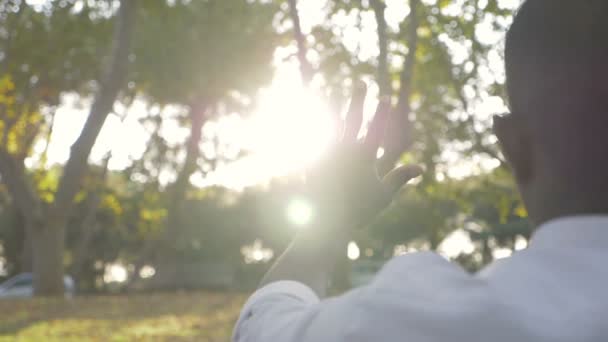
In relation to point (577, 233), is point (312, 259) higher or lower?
lower

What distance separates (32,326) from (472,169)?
1076 cm

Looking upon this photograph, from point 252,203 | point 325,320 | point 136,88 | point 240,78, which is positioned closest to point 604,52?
point 325,320

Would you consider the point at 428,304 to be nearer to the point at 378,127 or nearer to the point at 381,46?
the point at 378,127

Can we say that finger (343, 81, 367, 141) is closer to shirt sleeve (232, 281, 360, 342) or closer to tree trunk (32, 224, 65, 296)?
shirt sleeve (232, 281, 360, 342)

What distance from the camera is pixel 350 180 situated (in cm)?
137

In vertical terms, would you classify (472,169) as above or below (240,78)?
below

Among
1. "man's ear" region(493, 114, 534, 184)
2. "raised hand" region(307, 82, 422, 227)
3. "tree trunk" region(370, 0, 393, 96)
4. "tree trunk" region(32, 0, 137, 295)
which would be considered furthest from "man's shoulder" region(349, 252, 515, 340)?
"tree trunk" region(32, 0, 137, 295)

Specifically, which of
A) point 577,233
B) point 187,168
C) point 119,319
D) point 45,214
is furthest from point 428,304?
point 187,168

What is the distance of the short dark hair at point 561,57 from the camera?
103cm

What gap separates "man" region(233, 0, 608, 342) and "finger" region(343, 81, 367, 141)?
0.30 m

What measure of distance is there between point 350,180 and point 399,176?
0.16 meters

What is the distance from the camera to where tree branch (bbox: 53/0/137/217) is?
15.2 meters

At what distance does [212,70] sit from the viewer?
83.4ft

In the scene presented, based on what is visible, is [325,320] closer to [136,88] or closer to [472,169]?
[472,169]
